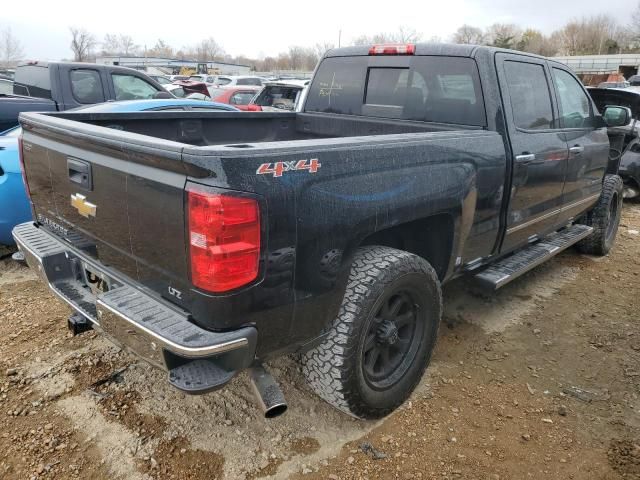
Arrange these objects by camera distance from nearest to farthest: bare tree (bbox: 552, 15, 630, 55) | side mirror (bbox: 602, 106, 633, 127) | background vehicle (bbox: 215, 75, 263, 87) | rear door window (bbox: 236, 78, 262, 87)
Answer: side mirror (bbox: 602, 106, 633, 127) → background vehicle (bbox: 215, 75, 263, 87) → rear door window (bbox: 236, 78, 262, 87) → bare tree (bbox: 552, 15, 630, 55)

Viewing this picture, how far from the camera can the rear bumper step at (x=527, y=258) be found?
362cm

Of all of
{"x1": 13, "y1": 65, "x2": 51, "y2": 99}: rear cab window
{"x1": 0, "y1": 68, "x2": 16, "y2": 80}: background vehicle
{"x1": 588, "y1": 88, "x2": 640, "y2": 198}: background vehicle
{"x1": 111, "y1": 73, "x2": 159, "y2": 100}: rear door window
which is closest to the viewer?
{"x1": 588, "y1": 88, "x2": 640, "y2": 198}: background vehicle

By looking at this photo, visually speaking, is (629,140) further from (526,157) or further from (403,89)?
(403,89)

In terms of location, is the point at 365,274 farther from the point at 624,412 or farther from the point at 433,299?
the point at 624,412

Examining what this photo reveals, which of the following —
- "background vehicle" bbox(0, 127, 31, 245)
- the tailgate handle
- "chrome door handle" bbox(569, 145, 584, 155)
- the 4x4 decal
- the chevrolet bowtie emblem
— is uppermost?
the 4x4 decal

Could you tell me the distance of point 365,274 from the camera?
2.57 m

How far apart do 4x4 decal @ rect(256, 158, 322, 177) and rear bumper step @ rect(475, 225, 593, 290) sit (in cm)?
195

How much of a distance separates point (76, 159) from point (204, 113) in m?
1.56

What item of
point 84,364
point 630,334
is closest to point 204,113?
point 84,364

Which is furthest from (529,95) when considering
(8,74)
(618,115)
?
(8,74)

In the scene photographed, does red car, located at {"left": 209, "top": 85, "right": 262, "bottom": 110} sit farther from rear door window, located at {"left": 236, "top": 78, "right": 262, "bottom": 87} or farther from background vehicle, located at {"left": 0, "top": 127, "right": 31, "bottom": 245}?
rear door window, located at {"left": 236, "top": 78, "right": 262, "bottom": 87}

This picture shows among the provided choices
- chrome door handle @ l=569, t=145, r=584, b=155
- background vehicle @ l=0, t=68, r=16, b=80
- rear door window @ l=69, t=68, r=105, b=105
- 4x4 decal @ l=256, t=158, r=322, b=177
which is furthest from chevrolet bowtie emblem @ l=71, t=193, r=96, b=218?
background vehicle @ l=0, t=68, r=16, b=80

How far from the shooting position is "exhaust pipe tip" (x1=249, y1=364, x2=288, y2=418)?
2221mm

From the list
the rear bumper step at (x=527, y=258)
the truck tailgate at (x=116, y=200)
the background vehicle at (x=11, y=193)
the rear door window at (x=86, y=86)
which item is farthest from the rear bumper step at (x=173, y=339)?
the rear door window at (x=86, y=86)
